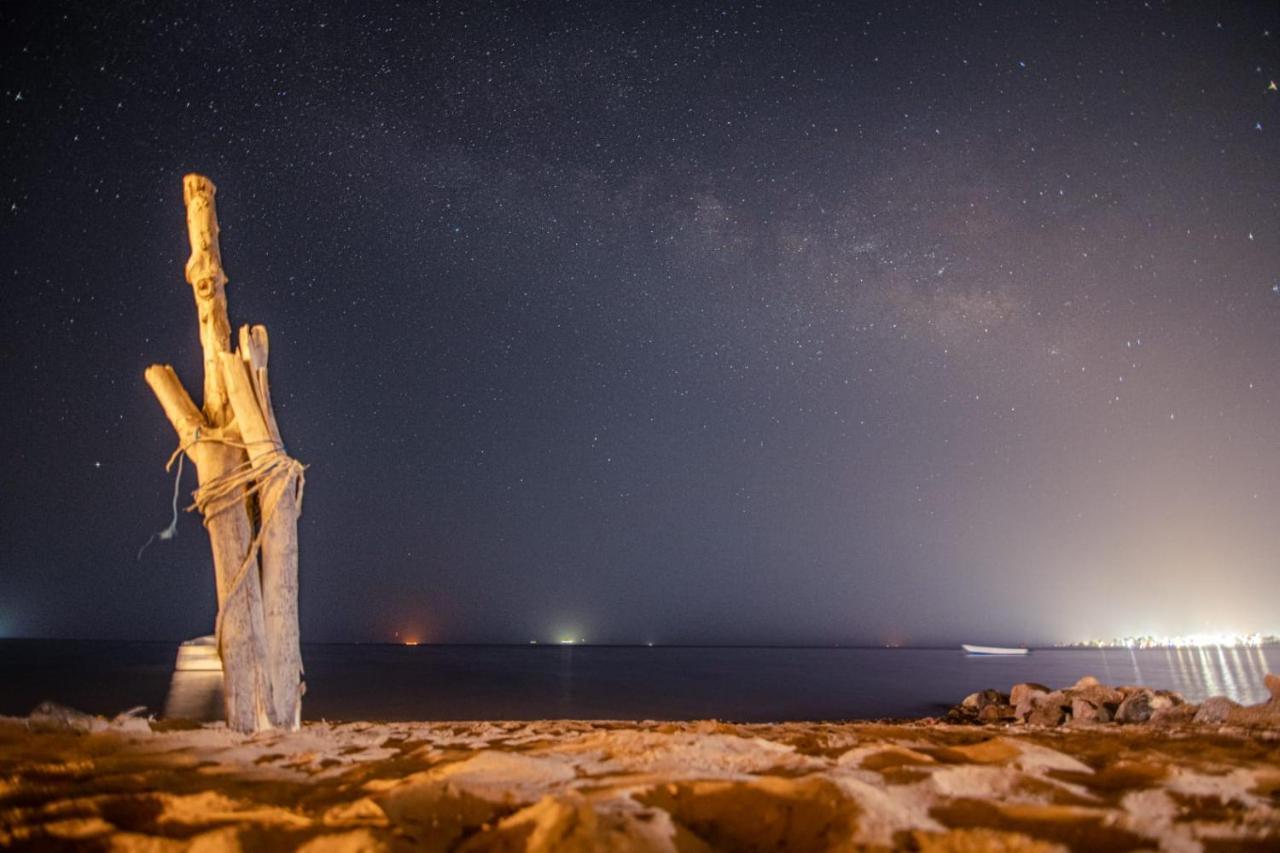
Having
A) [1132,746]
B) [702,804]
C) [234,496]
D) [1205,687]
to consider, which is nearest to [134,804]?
[702,804]

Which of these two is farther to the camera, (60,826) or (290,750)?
(290,750)

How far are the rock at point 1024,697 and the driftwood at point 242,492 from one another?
47.4 ft

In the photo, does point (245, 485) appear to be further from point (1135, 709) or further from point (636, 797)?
point (1135, 709)

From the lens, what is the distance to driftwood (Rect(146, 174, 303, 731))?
430 cm

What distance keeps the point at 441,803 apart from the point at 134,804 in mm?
1157

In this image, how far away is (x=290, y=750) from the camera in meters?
3.56

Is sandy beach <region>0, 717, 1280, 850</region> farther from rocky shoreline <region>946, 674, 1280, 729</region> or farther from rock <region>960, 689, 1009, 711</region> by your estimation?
rock <region>960, 689, 1009, 711</region>

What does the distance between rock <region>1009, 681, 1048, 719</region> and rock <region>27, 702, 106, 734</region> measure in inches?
604

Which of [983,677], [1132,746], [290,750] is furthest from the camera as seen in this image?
[983,677]

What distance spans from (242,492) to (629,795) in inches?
140

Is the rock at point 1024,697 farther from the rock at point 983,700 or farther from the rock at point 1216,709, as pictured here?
the rock at point 1216,709

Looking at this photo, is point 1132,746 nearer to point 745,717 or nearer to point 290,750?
point 290,750

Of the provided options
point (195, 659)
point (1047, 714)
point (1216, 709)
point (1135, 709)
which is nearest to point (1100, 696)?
point (1047, 714)

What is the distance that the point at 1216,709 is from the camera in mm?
8094
